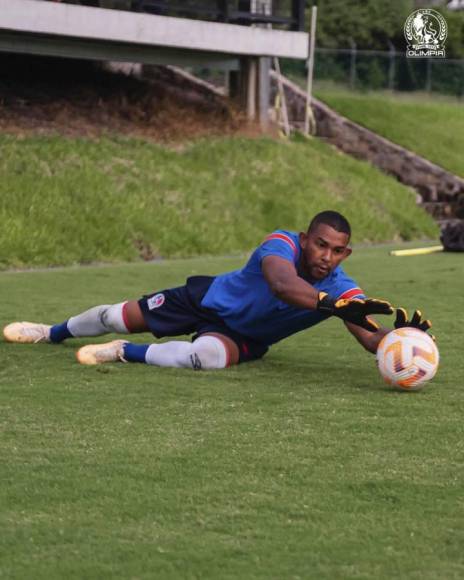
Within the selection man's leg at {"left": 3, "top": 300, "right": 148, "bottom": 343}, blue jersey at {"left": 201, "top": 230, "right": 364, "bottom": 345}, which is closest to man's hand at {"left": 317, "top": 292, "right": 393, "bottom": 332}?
blue jersey at {"left": 201, "top": 230, "right": 364, "bottom": 345}

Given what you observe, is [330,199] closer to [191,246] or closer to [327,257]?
[191,246]

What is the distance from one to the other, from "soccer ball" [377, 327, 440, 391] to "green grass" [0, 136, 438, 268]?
32.0 ft

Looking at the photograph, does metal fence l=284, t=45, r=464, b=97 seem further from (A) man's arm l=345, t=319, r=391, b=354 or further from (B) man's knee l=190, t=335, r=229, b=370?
(A) man's arm l=345, t=319, r=391, b=354

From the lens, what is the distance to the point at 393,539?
468 centimetres

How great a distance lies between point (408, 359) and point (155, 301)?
1930 millimetres

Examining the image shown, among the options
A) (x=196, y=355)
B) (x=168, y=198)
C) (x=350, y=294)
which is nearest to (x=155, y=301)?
(x=196, y=355)

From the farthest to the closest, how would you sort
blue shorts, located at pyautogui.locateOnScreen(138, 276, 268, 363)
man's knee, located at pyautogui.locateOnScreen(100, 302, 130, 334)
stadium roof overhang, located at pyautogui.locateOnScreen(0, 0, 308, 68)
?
stadium roof overhang, located at pyautogui.locateOnScreen(0, 0, 308, 68), man's knee, located at pyautogui.locateOnScreen(100, 302, 130, 334), blue shorts, located at pyautogui.locateOnScreen(138, 276, 268, 363)

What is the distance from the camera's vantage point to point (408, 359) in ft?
24.9

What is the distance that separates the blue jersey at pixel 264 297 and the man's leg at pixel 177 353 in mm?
153

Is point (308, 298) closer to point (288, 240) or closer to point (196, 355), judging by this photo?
point (288, 240)

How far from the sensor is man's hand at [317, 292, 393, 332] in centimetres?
732

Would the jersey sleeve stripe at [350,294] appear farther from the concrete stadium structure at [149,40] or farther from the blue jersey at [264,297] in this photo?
the concrete stadium structure at [149,40]

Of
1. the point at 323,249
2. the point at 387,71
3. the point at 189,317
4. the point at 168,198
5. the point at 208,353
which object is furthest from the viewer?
the point at 387,71

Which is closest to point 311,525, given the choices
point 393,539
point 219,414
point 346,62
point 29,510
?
point 393,539
